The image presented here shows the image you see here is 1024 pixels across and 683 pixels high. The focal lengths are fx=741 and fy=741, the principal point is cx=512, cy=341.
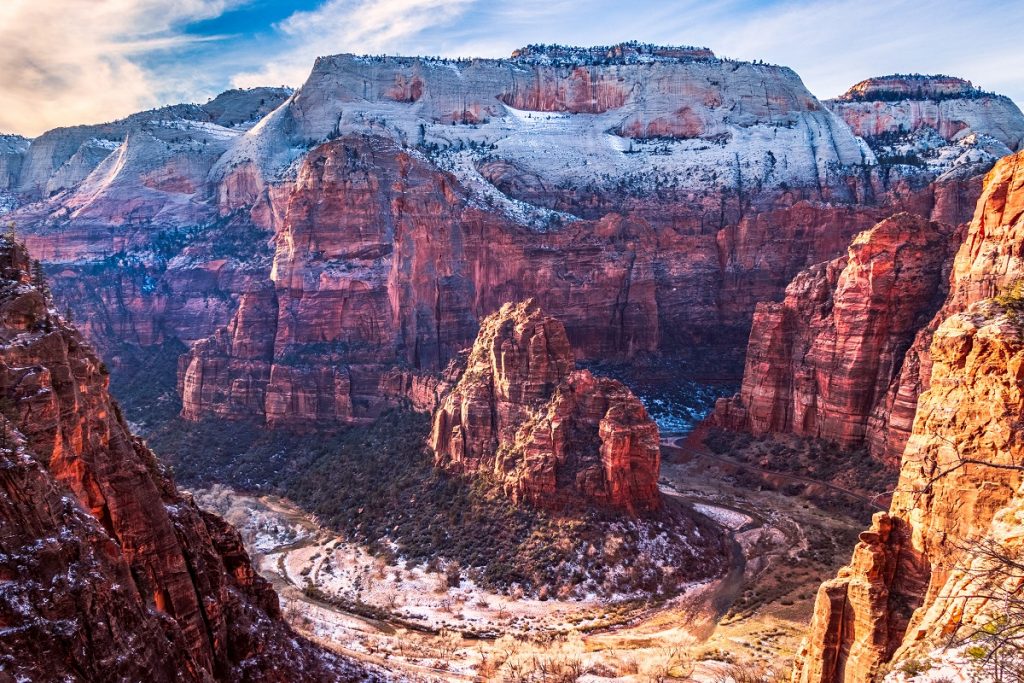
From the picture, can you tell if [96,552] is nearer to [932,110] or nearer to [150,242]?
[150,242]

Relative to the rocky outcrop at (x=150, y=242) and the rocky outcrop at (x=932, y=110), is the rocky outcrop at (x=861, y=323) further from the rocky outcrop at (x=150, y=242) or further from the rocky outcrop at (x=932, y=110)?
the rocky outcrop at (x=932, y=110)

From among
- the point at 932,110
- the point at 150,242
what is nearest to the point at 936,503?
the point at 150,242

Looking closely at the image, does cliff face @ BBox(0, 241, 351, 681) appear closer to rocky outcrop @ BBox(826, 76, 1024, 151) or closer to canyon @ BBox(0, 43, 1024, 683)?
canyon @ BBox(0, 43, 1024, 683)

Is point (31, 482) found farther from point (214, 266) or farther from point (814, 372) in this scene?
point (214, 266)

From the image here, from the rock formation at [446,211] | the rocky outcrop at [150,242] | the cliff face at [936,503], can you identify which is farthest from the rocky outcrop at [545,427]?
the rocky outcrop at [150,242]

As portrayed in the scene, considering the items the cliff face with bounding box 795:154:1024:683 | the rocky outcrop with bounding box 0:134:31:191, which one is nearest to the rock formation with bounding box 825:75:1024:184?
the cliff face with bounding box 795:154:1024:683

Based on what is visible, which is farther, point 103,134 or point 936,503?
point 103,134

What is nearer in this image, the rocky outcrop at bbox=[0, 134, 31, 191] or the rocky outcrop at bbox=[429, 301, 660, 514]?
the rocky outcrop at bbox=[429, 301, 660, 514]

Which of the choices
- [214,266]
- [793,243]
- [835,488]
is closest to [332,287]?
[214,266]
